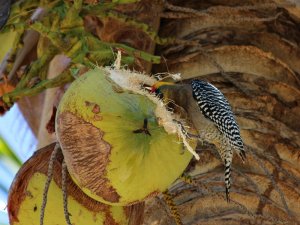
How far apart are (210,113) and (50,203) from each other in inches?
21.7

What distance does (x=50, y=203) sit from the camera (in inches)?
46.6

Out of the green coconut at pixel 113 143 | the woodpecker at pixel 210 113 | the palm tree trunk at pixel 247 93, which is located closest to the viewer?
the green coconut at pixel 113 143

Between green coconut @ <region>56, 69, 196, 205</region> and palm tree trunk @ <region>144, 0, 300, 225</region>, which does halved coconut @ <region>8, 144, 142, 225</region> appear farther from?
palm tree trunk @ <region>144, 0, 300, 225</region>

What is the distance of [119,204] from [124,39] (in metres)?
0.64

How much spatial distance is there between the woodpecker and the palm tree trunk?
33mm

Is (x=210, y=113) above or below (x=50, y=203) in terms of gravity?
below

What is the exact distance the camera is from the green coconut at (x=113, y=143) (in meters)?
→ 1.09

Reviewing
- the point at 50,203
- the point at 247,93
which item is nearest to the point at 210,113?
the point at 247,93

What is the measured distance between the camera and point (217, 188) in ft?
5.23

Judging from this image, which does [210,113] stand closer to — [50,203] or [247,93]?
[247,93]

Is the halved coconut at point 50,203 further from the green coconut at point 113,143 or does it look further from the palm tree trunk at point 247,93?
the palm tree trunk at point 247,93

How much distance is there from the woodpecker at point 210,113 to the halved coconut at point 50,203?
29cm

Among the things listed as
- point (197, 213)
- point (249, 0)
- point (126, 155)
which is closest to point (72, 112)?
A: point (126, 155)

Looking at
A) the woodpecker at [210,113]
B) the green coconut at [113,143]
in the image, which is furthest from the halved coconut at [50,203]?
the woodpecker at [210,113]
